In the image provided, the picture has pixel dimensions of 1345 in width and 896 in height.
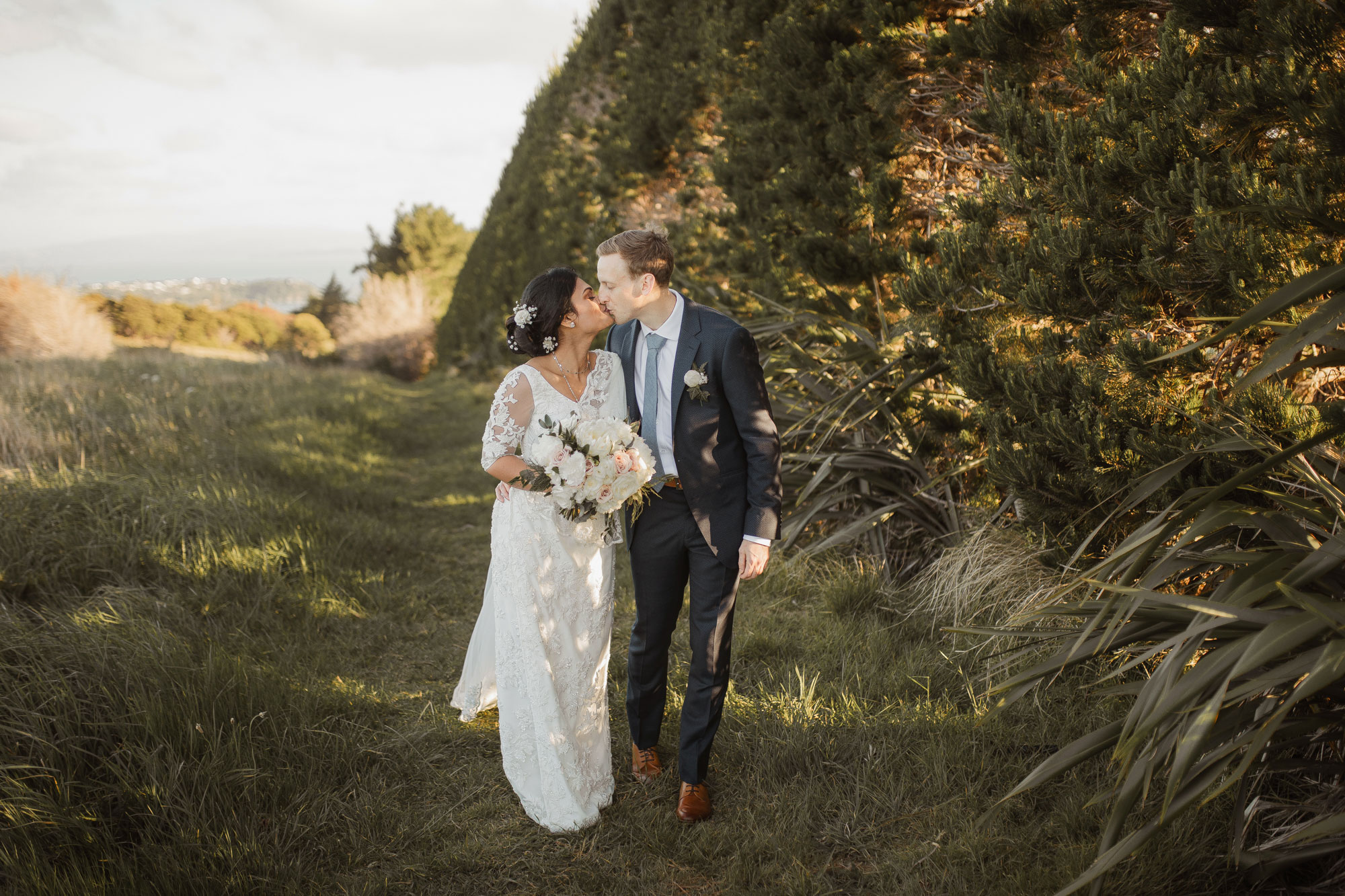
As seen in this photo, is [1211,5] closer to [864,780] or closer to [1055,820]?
[1055,820]

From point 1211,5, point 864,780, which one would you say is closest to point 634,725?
point 864,780

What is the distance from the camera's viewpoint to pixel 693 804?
2699mm

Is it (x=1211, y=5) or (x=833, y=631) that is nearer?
(x=1211, y=5)

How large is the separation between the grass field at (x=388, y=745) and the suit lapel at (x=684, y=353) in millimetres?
1437

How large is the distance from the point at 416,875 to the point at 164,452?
198 inches

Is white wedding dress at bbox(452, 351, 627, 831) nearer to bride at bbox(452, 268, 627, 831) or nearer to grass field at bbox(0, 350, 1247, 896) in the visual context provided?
bride at bbox(452, 268, 627, 831)

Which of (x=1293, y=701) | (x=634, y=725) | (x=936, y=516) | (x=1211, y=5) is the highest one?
(x=1211, y=5)

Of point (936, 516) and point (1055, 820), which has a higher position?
point (936, 516)

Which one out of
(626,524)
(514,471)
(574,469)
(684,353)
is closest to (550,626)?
(626,524)

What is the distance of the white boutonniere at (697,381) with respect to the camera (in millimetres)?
2561

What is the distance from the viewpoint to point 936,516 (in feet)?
14.4

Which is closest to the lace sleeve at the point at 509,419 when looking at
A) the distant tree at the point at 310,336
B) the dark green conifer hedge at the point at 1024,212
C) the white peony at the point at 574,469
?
the white peony at the point at 574,469

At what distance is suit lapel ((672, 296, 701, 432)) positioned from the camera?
2627mm

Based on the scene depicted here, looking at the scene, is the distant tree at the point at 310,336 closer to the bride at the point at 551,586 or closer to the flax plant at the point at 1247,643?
the bride at the point at 551,586
